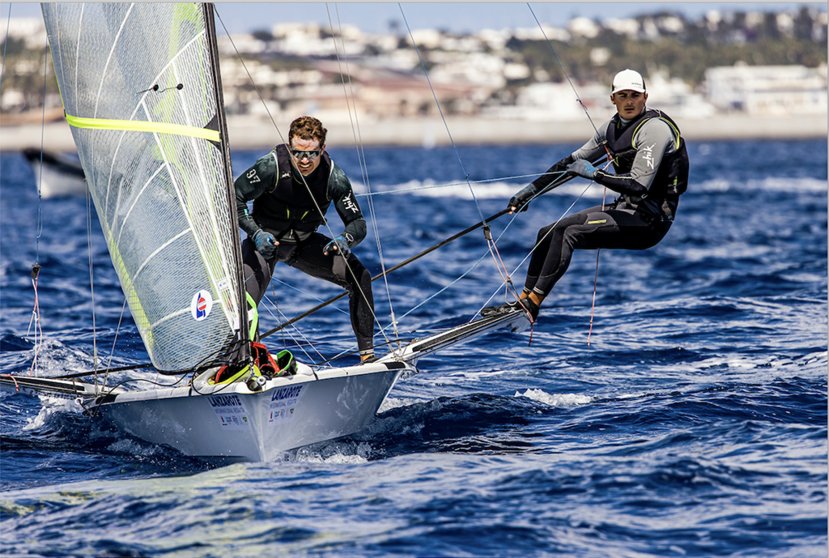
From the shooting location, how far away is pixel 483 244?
17531 millimetres

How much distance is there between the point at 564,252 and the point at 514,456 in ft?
5.24

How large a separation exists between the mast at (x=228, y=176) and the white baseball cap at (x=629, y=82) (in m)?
2.64

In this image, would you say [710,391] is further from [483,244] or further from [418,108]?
[418,108]

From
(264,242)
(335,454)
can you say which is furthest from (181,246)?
(335,454)

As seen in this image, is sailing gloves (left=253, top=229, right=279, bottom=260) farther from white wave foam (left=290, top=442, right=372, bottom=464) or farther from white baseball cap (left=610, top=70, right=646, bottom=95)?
white baseball cap (left=610, top=70, right=646, bottom=95)

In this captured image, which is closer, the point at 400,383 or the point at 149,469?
the point at 149,469

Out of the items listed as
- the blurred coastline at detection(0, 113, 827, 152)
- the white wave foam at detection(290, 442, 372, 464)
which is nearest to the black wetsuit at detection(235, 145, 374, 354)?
the white wave foam at detection(290, 442, 372, 464)

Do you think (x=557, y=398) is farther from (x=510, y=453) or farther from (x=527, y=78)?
(x=527, y=78)

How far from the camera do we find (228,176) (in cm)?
567

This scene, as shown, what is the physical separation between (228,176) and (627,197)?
283 cm

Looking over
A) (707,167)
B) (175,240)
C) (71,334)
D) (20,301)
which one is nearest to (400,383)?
(175,240)

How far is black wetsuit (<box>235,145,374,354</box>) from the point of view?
6410 millimetres

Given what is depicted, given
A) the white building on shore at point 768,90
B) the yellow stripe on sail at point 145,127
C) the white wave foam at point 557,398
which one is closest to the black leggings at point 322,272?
the yellow stripe on sail at point 145,127

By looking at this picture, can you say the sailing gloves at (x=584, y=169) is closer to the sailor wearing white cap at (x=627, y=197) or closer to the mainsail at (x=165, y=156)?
the sailor wearing white cap at (x=627, y=197)
